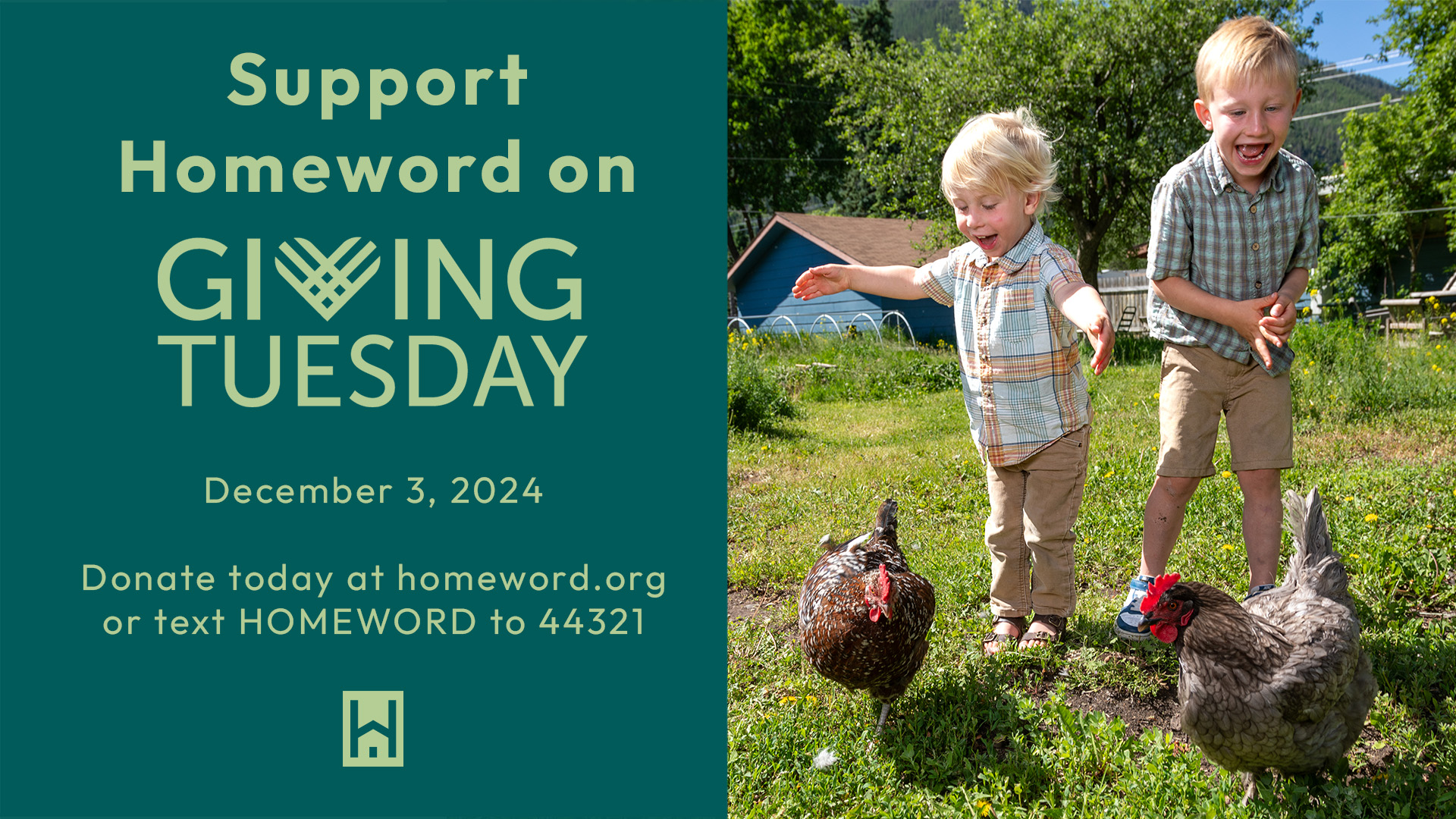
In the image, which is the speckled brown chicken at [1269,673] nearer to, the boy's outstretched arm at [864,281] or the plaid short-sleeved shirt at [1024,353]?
the plaid short-sleeved shirt at [1024,353]

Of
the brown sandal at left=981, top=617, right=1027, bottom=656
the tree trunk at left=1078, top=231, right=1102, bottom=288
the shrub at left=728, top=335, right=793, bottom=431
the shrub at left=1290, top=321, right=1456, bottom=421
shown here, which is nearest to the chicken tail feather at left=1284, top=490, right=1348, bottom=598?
the brown sandal at left=981, top=617, right=1027, bottom=656

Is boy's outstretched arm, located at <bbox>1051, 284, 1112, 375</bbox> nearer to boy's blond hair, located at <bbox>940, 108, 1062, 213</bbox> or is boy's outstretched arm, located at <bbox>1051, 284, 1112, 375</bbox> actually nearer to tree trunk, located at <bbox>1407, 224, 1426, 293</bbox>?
boy's blond hair, located at <bbox>940, 108, 1062, 213</bbox>

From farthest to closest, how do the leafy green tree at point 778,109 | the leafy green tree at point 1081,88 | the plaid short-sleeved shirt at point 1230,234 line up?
the leafy green tree at point 778,109 → the leafy green tree at point 1081,88 → the plaid short-sleeved shirt at point 1230,234

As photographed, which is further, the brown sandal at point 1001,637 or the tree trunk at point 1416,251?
the tree trunk at point 1416,251

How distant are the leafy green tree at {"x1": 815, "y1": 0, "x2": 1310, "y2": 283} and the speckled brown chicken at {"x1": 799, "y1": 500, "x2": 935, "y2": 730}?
50.6 feet

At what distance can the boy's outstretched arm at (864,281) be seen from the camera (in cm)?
327

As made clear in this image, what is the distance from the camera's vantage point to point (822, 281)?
3324 mm

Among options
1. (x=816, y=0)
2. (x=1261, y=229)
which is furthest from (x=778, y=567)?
(x=816, y=0)

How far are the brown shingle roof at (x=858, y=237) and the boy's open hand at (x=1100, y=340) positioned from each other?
17575 mm

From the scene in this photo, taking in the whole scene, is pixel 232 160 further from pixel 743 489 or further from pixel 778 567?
pixel 743 489

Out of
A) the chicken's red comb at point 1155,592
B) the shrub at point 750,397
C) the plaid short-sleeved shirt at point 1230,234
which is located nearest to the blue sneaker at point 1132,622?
the chicken's red comb at point 1155,592

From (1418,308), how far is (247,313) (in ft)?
64.8

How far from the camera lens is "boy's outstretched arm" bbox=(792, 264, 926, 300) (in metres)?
3.27

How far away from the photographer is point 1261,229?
2.81 metres
